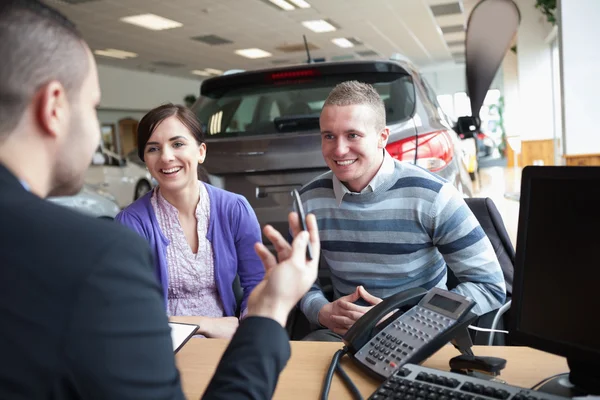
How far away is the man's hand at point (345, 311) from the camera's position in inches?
57.5

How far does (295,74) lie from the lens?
9.04 ft

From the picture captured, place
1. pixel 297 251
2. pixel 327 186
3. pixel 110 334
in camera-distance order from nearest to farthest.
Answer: pixel 110 334, pixel 297 251, pixel 327 186

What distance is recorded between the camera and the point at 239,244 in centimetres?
194

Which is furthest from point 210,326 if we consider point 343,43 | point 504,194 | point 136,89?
point 136,89

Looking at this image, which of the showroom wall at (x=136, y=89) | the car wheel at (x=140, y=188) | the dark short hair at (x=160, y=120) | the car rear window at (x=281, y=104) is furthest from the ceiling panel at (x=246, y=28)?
the dark short hair at (x=160, y=120)

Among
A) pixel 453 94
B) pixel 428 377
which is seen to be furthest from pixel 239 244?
pixel 453 94

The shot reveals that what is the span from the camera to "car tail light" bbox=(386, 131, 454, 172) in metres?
2.41

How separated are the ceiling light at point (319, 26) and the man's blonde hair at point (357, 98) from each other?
33.5 feet

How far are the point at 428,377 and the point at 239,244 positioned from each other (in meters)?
1.05

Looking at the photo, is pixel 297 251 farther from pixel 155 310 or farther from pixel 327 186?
pixel 327 186

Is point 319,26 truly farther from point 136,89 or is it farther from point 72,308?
point 72,308

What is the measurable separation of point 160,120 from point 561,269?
1414 mm

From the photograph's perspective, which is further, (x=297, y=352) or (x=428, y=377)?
(x=297, y=352)

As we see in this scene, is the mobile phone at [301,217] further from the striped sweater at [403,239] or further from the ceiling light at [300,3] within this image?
the ceiling light at [300,3]
